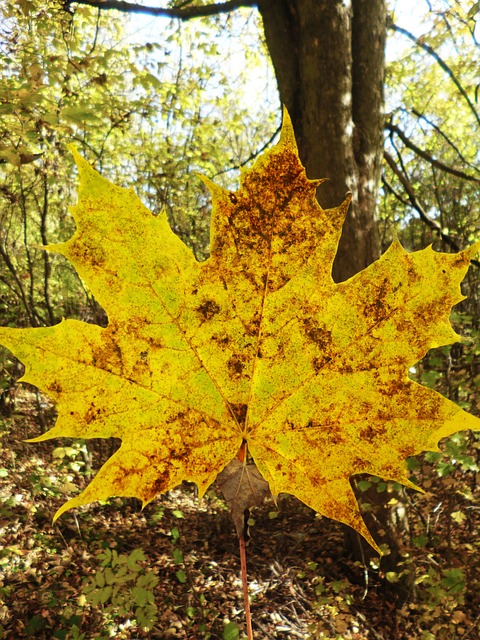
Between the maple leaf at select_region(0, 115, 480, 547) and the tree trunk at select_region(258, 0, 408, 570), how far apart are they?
178cm

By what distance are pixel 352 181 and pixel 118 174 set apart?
5651 millimetres

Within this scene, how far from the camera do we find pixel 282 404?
1.79 feet

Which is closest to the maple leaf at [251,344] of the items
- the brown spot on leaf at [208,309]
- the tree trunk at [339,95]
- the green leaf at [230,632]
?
the brown spot on leaf at [208,309]

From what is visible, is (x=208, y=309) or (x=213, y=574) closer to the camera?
(x=208, y=309)

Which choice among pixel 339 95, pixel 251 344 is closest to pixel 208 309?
pixel 251 344

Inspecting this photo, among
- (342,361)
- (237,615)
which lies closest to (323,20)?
(342,361)

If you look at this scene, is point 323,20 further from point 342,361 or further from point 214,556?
point 214,556

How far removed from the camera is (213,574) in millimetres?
3654

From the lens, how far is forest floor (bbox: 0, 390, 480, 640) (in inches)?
107

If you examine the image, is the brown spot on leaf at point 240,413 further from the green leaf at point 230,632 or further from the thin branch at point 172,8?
the thin branch at point 172,8

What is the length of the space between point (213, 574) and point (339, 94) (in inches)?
148

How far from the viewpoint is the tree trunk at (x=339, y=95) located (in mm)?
2309

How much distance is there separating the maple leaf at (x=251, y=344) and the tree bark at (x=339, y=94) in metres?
1.80

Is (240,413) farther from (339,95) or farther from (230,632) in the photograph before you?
(339,95)
